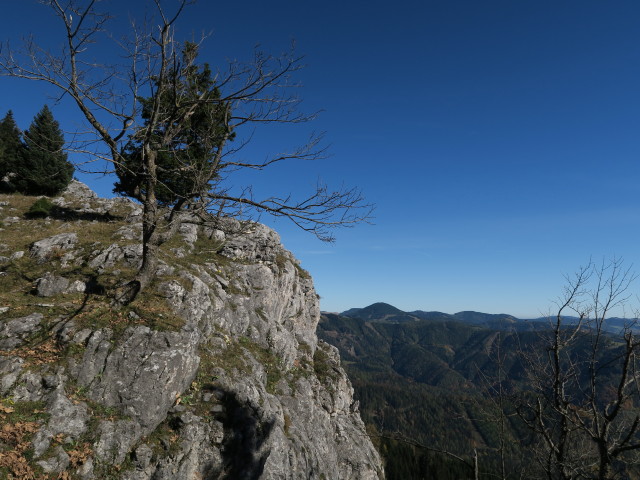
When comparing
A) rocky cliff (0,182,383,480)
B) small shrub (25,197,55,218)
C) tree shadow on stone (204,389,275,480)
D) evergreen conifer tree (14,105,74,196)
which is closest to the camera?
rocky cliff (0,182,383,480)

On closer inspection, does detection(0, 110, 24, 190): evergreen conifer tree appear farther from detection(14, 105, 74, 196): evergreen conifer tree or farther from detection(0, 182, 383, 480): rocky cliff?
detection(0, 182, 383, 480): rocky cliff

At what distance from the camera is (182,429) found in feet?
43.2

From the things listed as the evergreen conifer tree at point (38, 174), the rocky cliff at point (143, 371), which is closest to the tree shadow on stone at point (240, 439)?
the rocky cliff at point (143, 371)

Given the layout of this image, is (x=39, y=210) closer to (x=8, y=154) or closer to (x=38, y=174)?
(x=38, y=174)

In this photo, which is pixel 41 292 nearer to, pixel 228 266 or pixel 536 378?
pixel 228 266

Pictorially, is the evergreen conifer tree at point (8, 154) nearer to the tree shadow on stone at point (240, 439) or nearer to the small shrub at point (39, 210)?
the small shrub at point (39, 210)

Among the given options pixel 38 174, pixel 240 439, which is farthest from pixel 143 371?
pixel 38 174

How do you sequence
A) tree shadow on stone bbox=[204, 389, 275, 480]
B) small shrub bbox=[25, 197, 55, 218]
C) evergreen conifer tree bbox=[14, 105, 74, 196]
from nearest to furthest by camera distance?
tree shadow on stone bbox=[204, 389, 275, 480]
small shrub bbox=[25, 197, 55, 218]
evergreen conifer tree bbox=[14, 105, 74, 196]

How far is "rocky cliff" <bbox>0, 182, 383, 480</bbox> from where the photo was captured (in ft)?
35.0

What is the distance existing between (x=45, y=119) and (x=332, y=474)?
170 ft

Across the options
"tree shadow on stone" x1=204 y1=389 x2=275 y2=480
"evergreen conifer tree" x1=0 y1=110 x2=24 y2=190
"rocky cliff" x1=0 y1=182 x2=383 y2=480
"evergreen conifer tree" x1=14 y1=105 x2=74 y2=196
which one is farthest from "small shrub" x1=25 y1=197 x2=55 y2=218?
"tree shadow on stone" x1=204 y1=389 x2=275 y2=480

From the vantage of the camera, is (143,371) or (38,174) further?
(38,174)

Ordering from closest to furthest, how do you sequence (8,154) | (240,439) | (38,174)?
(240,439), (38,174), (8,154)

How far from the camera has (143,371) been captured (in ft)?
42.2
